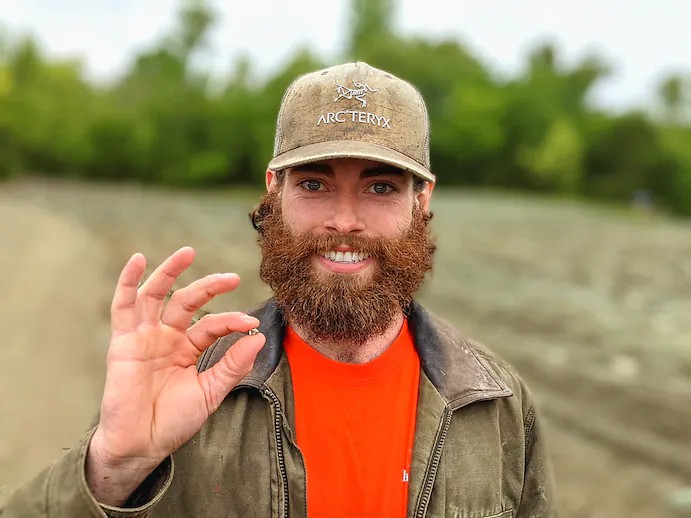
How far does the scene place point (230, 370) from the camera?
1.96 meters

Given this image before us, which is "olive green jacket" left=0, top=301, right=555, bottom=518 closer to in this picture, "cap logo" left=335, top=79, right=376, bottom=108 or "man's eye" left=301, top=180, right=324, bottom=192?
"man's eye" left=301, top=180, right=324, bottom=192

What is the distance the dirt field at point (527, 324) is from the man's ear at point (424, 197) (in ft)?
5.94

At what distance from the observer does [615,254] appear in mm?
18844

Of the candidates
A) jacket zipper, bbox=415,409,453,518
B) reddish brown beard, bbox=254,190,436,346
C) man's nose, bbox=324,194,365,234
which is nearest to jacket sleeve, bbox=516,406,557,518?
jacket zipper, bbox=415,409,453,518

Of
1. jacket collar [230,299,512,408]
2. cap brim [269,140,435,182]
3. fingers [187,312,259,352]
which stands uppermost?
cap brim [269,140,435,182]

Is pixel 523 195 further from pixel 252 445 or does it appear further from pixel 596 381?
pixel 252 445

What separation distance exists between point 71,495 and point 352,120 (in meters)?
1.53

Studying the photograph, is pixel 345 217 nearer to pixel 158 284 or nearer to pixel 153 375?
pixel 158 284

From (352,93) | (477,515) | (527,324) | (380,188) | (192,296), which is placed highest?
(352,93)

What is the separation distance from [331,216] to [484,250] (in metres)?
17.0

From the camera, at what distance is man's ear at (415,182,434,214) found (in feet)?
8.69

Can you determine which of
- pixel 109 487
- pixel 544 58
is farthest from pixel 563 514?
pixel 544 58

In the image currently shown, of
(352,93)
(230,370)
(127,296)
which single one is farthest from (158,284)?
(352,93)

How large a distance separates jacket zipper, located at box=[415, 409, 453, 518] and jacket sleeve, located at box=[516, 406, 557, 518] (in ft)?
1.23
